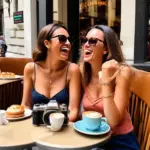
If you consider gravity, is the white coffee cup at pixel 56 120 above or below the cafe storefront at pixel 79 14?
below

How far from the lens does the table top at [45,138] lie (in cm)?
168

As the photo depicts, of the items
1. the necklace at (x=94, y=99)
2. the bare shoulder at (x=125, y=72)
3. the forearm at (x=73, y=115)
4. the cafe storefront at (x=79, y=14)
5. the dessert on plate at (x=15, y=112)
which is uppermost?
the cafe storefront at (x=79, y=14)

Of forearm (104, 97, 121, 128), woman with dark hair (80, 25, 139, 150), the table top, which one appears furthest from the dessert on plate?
forearm (104, 97, 121, 128)

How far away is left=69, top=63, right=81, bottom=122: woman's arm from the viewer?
247 centimetres

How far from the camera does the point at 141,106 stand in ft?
7.68

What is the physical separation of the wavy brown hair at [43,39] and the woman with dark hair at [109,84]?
15.7 inches

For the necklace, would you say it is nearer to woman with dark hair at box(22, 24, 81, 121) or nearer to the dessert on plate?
woman with dark hair at box(22, 24, 81, 121)

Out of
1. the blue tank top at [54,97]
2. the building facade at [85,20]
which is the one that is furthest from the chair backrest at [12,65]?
the blue tank top at [54,97]

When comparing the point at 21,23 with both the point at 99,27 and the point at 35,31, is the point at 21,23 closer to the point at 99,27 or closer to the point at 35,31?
the point at 35,31

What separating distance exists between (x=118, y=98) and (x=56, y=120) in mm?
495

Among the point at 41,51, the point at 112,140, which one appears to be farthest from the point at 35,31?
the point at 112,140

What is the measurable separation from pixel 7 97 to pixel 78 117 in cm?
196

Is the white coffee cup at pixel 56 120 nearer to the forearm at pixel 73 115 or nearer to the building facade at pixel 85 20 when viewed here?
the forearm at pixel 73 115

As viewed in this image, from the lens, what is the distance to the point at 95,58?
231cm
